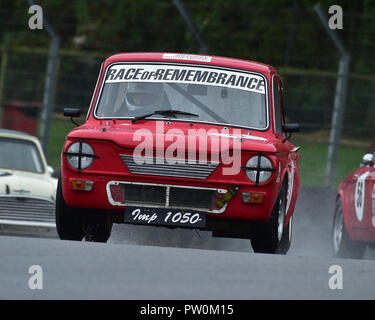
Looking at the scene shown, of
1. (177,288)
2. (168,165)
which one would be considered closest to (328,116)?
(168,165)

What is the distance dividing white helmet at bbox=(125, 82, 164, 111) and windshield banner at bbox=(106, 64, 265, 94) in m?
0.07

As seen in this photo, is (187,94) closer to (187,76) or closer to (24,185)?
(187,76)

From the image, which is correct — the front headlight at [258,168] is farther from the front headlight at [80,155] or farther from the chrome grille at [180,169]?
the front headlight at [80,155]

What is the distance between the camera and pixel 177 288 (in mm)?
7582

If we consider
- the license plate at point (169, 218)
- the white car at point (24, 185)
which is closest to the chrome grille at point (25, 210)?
the white car at point (24, 185)

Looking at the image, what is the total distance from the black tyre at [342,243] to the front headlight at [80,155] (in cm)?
392

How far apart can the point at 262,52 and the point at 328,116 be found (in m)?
6.42

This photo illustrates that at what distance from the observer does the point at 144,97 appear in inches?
429

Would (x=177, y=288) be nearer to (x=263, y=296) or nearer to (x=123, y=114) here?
(x=263, y=296)

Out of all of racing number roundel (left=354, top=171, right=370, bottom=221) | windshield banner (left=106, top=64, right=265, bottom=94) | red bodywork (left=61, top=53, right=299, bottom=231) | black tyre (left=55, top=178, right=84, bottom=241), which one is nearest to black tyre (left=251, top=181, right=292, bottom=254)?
red bodywork (left=61, top=53, right=299, bottom=231)

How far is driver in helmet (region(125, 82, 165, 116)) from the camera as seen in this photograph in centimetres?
1080

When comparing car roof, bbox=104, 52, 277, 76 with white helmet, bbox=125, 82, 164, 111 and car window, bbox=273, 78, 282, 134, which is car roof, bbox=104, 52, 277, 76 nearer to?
car window, bbox=273, 78, 282, 134

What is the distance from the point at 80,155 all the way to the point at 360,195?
143 inches

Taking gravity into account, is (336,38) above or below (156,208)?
above
